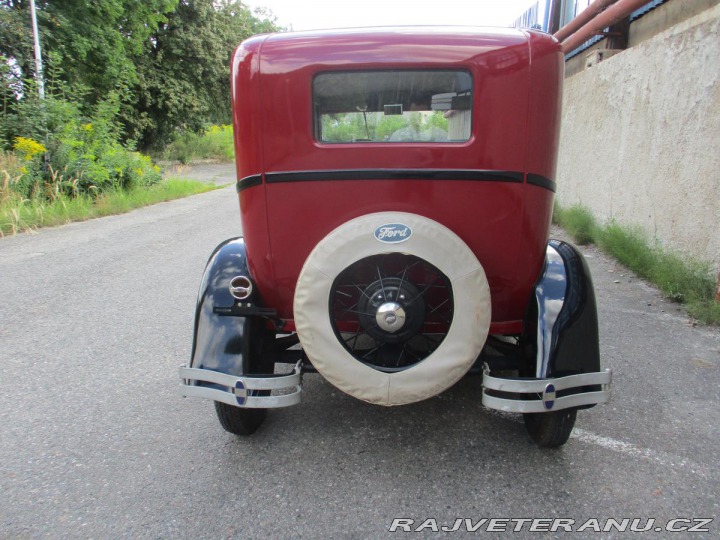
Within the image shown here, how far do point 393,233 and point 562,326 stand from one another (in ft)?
3.01

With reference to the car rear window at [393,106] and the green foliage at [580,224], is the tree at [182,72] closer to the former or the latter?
Answer: the green foliage at [580,224]

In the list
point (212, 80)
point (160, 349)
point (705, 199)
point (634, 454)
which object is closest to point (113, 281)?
point (160, 349)

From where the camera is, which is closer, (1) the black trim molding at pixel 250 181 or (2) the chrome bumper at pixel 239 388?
(2) the chrome bumper at pixel 239 388

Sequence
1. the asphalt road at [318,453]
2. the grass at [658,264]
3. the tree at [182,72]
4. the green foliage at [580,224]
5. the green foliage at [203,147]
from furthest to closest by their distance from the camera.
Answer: the green foliage at [203,147], the tree at [182,72], the green foliage at [580,224], the grass at [658,264], the asphalt road at [318,453]

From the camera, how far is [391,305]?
89.4 inches

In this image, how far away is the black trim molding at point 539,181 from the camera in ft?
7.84

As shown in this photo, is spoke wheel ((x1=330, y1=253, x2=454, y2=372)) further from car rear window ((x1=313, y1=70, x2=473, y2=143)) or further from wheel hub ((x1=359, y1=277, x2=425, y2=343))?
car rear window ((x1=313, y1=70, x2=473, y2=143))

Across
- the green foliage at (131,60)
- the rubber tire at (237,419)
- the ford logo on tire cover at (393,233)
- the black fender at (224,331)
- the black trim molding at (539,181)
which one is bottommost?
the rubber tire at (237,419)

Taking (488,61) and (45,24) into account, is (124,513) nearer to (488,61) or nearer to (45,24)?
(488,61)

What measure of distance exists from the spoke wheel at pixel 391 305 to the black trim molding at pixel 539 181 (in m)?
0.62

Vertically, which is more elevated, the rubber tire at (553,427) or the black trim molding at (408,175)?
the black trim molding at (408,175)

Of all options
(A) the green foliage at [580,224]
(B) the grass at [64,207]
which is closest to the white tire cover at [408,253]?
(A) the green foliage at [580,224]

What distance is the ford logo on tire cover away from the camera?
2.21 metres

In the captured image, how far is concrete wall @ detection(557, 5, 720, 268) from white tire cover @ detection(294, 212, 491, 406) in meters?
3.39
